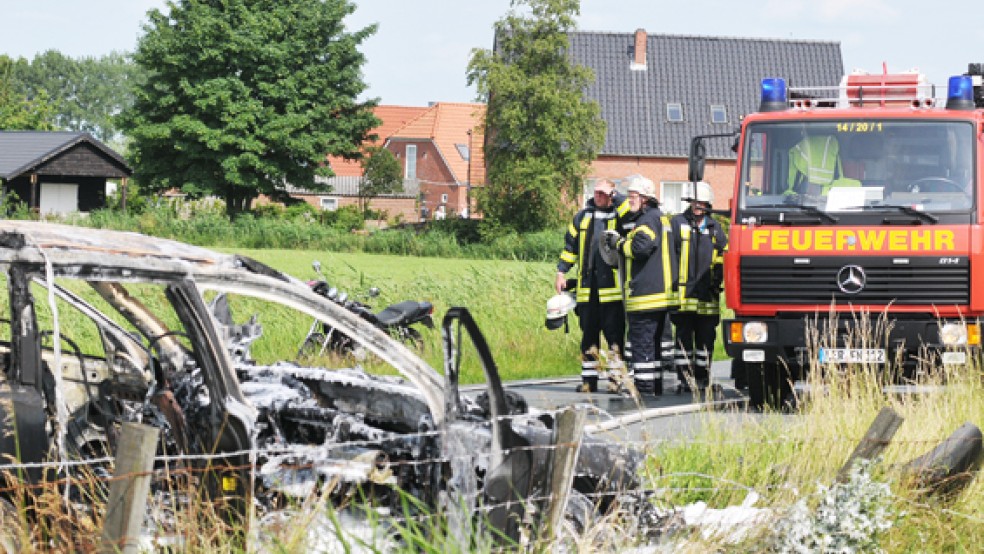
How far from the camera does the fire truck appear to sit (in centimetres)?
1110

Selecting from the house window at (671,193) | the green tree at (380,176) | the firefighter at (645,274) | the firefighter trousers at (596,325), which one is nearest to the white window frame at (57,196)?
the green tree at (380,176)

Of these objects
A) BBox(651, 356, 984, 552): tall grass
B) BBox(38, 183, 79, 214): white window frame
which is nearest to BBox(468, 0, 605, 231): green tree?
BBox(38, 183, 79, 214): white window frame

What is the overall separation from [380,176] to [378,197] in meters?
6.82

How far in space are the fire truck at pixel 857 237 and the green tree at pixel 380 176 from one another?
6342 centimetres

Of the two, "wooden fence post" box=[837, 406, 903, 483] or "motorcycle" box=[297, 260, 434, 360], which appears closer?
"wooden fence post" box=[837, 406, 903, 483]

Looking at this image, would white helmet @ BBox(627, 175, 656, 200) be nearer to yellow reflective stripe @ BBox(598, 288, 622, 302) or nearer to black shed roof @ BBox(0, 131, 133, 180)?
yellow reflective stripe @ BBox(598, 288, 622, 302)

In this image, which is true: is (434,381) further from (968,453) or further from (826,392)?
(826,392)

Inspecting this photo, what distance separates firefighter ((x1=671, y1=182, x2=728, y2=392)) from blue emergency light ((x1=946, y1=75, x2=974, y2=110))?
2.28m

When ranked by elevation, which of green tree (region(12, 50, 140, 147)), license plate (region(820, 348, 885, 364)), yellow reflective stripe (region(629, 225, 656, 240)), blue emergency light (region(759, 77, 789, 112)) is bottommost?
license plate (region(820, 348, 885, 364))

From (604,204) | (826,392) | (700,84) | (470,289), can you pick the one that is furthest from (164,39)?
(826,392)

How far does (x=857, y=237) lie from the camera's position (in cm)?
1122

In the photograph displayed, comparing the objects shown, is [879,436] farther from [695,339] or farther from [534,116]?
[534,116]

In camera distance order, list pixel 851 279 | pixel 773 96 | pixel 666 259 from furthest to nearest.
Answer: pixel 666 259 → pixel 773 96 → pixel 851 279

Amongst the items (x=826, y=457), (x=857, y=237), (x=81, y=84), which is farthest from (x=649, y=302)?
(x=81, y=84)
